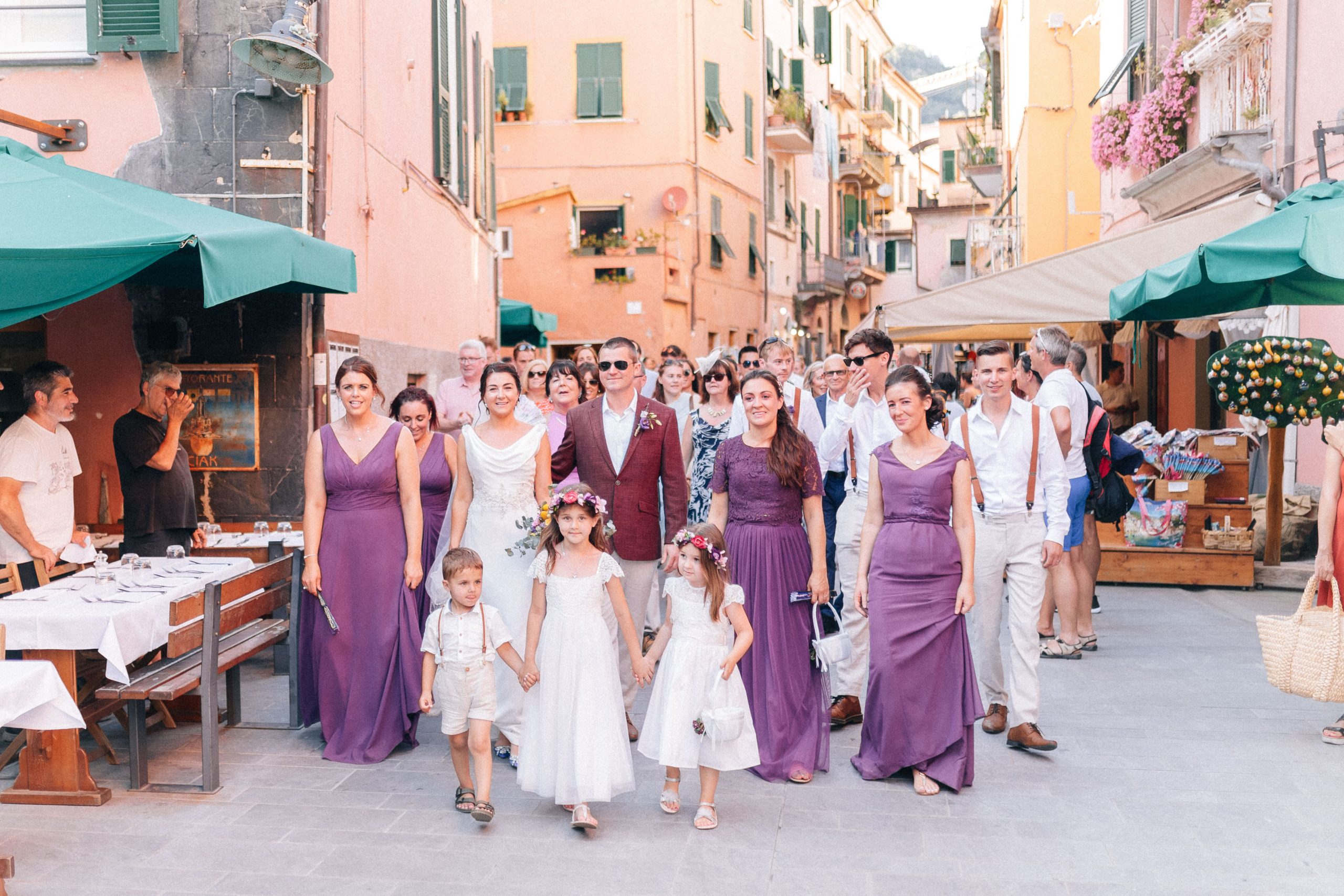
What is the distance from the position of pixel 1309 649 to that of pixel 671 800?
10.1ft

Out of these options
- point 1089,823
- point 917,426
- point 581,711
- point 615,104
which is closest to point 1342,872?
A: point 1089,823

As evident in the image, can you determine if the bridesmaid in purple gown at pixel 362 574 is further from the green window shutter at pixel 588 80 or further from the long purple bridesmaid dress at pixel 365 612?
the green window shutter at pixel 588 80

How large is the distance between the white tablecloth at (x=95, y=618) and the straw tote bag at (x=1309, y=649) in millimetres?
4867

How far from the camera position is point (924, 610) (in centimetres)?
516

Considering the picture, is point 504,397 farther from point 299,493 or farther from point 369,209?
point 369,209

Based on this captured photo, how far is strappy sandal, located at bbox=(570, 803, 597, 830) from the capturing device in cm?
464

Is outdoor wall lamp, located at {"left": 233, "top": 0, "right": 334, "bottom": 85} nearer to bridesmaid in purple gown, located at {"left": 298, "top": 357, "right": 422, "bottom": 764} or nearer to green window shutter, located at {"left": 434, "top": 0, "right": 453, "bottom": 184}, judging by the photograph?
bridesmaid in purple gown, located at {"left": 298, "top": 357, "right": 422, "bottom": 764}

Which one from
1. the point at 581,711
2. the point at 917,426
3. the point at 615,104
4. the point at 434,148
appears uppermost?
the point at 615,104

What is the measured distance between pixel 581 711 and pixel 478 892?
0.84m

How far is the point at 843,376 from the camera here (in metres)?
6.89

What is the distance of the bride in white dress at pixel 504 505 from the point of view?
18.9ft

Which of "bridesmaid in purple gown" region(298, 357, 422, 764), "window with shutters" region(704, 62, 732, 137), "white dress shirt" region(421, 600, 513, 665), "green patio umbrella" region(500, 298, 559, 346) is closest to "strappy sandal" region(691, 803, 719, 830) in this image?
"white dress shirt" region(421, 600, 513, 665)

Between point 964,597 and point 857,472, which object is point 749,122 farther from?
point 964,597

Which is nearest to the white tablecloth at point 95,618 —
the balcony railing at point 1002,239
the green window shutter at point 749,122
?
the balcony railing at point 1002,239
